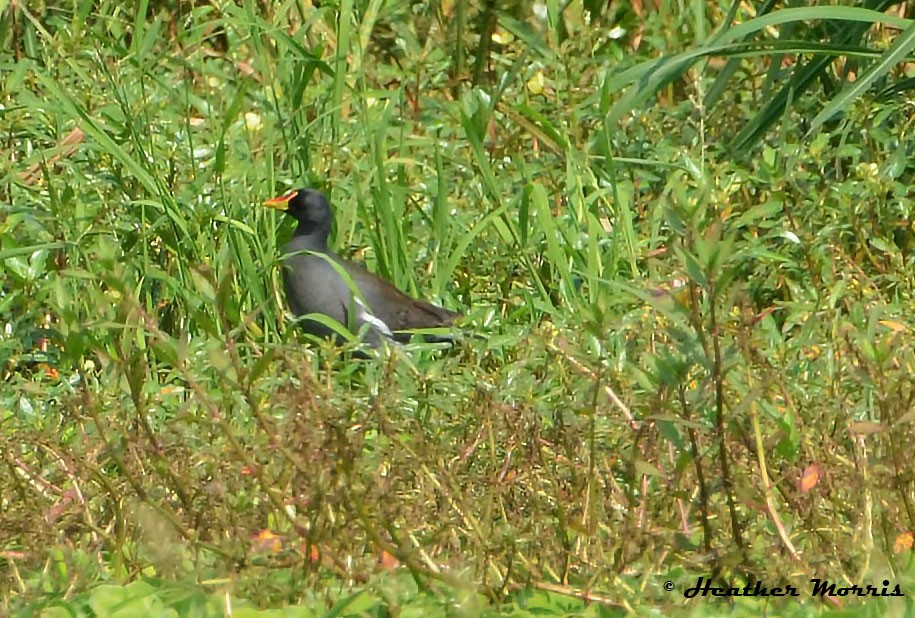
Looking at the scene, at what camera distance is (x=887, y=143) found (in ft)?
20.1

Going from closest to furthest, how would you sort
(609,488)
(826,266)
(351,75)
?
1. (609,488)
2. (826,266)
3. (351,75)

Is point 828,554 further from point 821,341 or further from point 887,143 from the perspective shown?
point 887,143

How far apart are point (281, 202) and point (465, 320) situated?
0.79m

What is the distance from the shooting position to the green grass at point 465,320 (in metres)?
3.13

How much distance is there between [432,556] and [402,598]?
10.4 inches

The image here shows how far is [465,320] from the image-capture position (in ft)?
18.1

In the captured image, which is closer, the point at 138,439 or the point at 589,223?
the point at 138,439

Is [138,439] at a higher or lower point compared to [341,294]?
higher

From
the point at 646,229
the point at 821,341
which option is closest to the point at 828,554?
the point at 821,341
